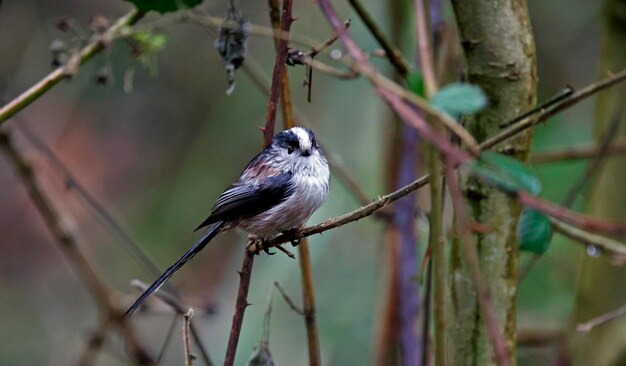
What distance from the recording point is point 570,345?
3.32 meters

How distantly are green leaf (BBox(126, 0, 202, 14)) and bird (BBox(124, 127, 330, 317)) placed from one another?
726 millimetres

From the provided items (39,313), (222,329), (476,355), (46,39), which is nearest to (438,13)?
(476,355)

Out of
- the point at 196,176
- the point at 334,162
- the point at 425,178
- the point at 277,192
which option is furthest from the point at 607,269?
the point at 196,176

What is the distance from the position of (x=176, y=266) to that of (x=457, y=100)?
1676 mm

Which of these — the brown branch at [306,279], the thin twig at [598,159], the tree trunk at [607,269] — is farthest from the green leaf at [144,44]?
the tree trunk at [607,269]

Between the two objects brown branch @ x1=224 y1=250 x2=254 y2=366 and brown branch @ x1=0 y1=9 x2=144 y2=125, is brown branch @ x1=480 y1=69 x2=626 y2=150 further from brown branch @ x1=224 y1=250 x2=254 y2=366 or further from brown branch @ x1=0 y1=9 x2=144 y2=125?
brown branch @ x1=0 y1=9 x2=144 y2=125

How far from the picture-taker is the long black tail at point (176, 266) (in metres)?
2.57

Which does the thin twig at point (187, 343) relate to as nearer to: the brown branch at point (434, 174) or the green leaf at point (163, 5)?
the brown branch at point (434, 174)

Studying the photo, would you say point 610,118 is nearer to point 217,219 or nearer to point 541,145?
point 541,145

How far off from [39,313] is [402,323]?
3.82m

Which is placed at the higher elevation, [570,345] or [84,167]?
[84,167]

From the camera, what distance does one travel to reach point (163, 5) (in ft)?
8.64

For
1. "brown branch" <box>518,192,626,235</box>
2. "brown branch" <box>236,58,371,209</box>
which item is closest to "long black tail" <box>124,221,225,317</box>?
"brown branch" <box>236,58,371,209</box>

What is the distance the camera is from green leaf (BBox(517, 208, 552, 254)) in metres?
2.16
